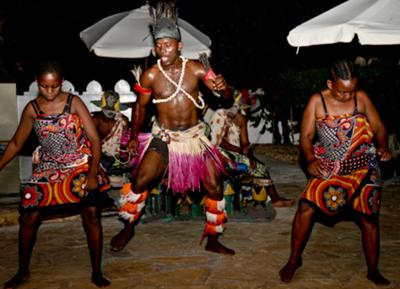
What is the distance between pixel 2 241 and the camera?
5.65 meters

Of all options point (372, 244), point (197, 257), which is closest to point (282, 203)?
point (197, 257)

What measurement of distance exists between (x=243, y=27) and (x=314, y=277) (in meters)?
10.4

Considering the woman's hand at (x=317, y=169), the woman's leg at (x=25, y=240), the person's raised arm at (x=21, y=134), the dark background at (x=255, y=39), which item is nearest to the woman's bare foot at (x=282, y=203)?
the woman's hand at (x=317, y=169)

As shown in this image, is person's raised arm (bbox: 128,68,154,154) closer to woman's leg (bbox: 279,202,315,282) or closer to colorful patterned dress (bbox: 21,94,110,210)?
colorful patterned dress (bbox: 21,94,110,210)

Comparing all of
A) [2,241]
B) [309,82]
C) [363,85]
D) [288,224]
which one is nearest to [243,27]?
[309,82]

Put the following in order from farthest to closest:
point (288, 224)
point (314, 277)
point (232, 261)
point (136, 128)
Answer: point (288, 224), point (136, 128), point (232, 261), point (314, 277)

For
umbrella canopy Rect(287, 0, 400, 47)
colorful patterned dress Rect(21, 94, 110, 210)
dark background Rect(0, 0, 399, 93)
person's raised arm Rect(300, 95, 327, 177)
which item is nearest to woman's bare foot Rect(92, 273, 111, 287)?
colorful patterned dress Rect(21, 94, 110, 210)

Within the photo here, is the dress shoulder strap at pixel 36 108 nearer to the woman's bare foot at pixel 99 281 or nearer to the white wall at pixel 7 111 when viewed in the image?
the woman's bare foot at pixel 99 281

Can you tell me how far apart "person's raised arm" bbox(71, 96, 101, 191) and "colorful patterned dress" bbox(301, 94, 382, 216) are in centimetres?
167

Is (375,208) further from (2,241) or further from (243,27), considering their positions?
(243,27)

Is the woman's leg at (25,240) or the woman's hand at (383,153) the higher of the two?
the woman's hand at (383,153)

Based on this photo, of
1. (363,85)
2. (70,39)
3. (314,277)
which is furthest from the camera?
(70,39)

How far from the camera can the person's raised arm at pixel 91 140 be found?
4160 mm

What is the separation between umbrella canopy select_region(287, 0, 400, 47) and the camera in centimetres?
593
